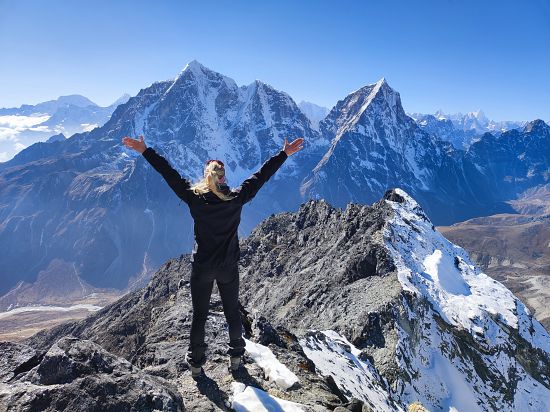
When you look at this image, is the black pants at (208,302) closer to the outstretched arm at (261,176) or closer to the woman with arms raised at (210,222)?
the woman with arms raised at (210,222)

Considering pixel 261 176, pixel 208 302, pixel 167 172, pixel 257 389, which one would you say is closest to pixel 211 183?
pixel 167 172

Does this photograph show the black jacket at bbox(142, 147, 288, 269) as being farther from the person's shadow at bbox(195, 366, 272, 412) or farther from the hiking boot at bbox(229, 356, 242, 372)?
the person's shadow at bbox(195, 366, 272, 412)

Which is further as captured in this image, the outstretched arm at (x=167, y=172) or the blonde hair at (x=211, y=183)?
the outstretched arm at (x=167, y=172)

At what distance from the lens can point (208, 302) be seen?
11617mm

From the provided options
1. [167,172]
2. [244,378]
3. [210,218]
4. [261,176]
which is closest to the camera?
[210,218]

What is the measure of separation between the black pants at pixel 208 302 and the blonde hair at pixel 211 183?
6.01 feet

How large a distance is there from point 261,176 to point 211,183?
1692 mm

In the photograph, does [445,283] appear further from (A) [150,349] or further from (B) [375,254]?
(A) [150,349]

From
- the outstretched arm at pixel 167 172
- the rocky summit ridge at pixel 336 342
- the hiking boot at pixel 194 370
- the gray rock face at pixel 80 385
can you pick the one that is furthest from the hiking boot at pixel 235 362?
the outstretched arm at pixel 167 172

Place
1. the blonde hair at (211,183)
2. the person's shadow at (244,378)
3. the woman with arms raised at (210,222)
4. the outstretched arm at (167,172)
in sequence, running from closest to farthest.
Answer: the blonde hair at (211,183) → the woman with arms raised at (210,222) → the outstretched arm at (167,172) → the person's shadow at (244,378)

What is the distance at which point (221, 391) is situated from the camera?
11.5m

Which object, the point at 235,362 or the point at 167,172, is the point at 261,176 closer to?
the point at 167,172

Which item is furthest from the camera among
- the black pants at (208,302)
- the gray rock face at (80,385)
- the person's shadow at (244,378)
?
the person's shadow at (244,378)

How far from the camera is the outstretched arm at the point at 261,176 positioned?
11.3 meters
